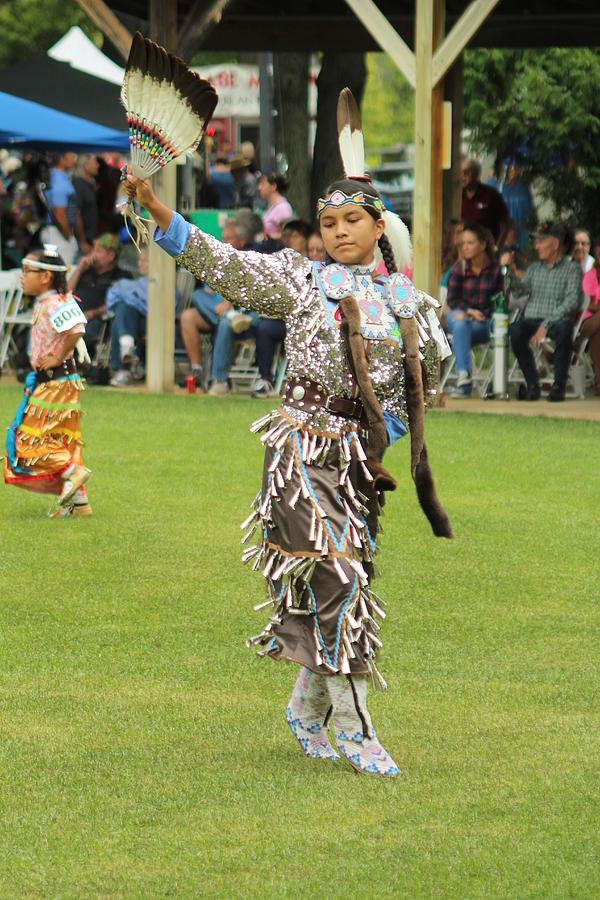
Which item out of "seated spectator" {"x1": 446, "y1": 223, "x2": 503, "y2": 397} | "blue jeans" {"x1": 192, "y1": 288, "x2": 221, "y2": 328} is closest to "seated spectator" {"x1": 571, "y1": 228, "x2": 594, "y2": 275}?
"seated spectator" {"x1": 446, "y1": 223, "x2": 503, "y2": 397}

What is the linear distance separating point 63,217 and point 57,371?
31.4 feet

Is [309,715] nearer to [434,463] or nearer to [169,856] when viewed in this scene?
[169,856]

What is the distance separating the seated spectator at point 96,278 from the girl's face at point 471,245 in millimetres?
3805

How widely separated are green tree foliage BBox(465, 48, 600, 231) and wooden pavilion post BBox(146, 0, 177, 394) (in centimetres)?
739

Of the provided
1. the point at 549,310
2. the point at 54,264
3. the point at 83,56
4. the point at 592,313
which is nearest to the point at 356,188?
the point at 54,264

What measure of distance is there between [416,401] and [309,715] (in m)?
1.00

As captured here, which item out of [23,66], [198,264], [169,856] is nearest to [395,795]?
[169,856]

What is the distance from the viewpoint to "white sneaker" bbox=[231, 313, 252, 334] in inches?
559

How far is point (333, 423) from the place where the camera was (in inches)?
184

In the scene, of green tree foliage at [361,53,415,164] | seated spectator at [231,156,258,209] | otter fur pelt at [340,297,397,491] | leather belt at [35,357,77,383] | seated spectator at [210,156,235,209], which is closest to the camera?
otter fur pelt at [340,297,397,491]

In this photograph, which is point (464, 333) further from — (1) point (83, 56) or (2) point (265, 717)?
(1) point (83, 56)

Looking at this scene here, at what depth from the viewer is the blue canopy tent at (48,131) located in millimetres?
16891

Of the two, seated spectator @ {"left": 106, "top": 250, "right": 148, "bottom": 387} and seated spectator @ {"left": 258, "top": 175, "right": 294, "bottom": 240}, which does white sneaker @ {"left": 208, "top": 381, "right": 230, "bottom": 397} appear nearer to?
seated spectator @ {"left": 106, "top": 250, "right": 148, "bottom": 387}

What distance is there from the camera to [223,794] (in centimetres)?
445
